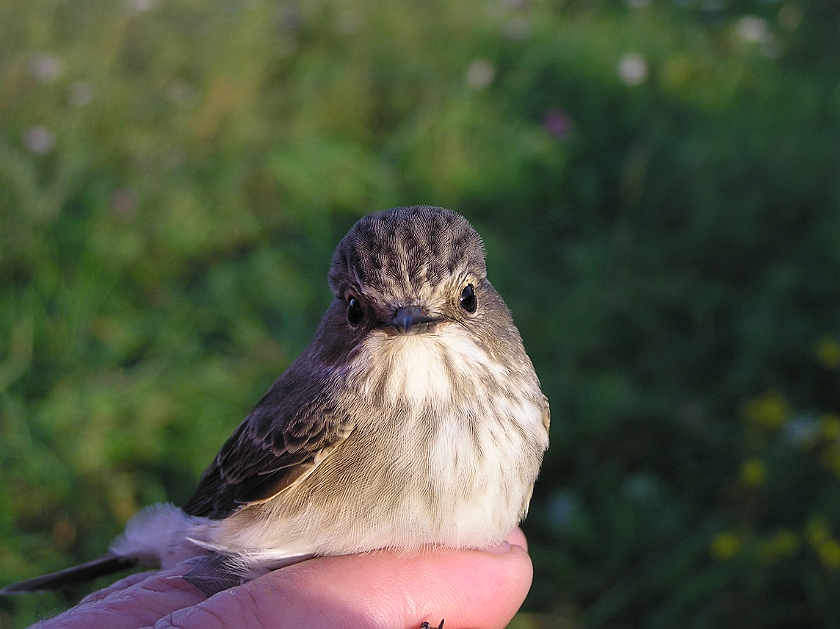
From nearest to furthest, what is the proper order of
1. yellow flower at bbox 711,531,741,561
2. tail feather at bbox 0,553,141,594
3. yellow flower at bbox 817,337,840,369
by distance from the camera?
tail feather at bbox 0,553,141,594 < yellow flower at bbox 711,531,741,561 < yellow flower at bbox 817,337,840,369

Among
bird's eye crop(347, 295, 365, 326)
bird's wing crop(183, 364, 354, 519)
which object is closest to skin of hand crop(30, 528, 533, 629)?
bird's wing crop(183, 364, 354, 519)

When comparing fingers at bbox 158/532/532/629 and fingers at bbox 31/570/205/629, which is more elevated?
fingers at bbox 158/532/532/629

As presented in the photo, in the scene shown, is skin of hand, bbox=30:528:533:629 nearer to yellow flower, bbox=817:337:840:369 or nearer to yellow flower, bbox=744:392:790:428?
yellow flower, bbox=744:392:790:428

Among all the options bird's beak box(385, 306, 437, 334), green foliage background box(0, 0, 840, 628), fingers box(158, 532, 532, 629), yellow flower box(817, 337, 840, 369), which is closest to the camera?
bird's beak box(385, 306, 437, 334)

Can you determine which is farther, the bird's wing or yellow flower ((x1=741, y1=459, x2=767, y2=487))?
yellow flower ((x1=741, y1=459, x2=767, y2=487))

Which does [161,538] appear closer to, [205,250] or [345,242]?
[345,242]

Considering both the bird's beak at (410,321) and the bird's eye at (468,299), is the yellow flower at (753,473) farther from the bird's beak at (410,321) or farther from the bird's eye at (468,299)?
the bird's beak at (410,321)

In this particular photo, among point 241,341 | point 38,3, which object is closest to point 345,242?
point 241,341
